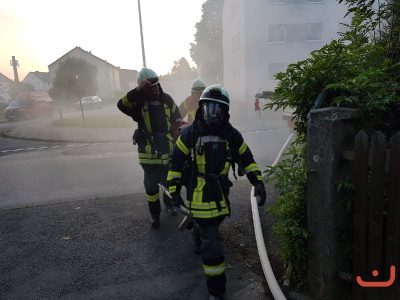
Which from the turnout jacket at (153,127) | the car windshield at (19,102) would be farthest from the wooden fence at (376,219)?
the car windshield at (19,102)

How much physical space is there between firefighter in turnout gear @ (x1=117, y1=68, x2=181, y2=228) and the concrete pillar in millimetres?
2215

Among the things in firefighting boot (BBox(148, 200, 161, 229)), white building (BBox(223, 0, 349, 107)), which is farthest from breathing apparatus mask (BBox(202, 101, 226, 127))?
white building (BBox(223, 0, 349, 107))

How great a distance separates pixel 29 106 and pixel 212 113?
24320mm

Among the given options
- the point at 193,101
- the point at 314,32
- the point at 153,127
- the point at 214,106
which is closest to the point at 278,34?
the point at 314,32

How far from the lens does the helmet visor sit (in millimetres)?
2672

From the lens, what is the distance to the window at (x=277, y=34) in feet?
84.8

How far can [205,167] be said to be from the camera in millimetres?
2750

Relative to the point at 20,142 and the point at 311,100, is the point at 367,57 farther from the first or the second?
the point at 20,142

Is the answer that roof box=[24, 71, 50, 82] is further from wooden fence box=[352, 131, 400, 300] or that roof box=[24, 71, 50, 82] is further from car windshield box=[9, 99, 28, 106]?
wooden fence box=[352, 131, 400, 300]

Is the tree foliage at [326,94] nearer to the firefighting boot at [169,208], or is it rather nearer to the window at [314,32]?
the firefighting boot at [169,208]

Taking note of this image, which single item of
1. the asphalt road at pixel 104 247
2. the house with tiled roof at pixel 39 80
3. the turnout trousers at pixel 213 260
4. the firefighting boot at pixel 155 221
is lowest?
the asphalt road at pixel 104 247

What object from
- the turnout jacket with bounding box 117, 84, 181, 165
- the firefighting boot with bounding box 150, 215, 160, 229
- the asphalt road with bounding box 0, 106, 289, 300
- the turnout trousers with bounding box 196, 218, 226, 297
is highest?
the turnout jacket with bounding box 117, 84, 181, 165

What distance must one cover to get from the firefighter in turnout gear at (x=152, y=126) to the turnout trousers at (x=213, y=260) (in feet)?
5.35

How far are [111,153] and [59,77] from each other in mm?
33427
